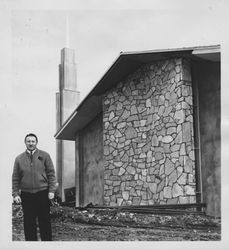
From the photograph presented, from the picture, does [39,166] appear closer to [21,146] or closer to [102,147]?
[21,146]

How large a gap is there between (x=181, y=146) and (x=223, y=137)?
140cm

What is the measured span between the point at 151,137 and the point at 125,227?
1.35 meters

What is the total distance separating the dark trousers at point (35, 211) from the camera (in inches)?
284

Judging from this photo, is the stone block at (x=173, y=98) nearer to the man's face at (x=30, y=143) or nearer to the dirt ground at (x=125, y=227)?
the dirt ground at (x=125, y=227)

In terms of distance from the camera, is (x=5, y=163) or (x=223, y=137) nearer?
(x=223, y=137)

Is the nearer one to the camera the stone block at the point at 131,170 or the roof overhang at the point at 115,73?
the roof overhang at the point at 115,73

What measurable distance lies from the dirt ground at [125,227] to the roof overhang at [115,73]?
1.10 meters

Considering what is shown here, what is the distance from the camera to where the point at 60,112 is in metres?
9.12

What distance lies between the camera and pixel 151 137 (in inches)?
329

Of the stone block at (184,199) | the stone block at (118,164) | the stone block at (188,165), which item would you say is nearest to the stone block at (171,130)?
the stone block at (188,165)

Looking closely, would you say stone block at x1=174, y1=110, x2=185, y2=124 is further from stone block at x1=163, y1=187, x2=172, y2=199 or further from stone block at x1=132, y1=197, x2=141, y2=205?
stone block at x1=132, y1=197, x2=141, y2=205

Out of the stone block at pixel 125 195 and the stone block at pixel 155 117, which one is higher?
the stone block at pixel 155 117

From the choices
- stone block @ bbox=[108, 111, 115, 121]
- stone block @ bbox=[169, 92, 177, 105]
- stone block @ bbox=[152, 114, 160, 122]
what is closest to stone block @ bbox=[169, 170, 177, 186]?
stone block @ bbox=[152, 114, 160, 122]

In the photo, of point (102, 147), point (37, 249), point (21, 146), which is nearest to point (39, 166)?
point (21, 146)
